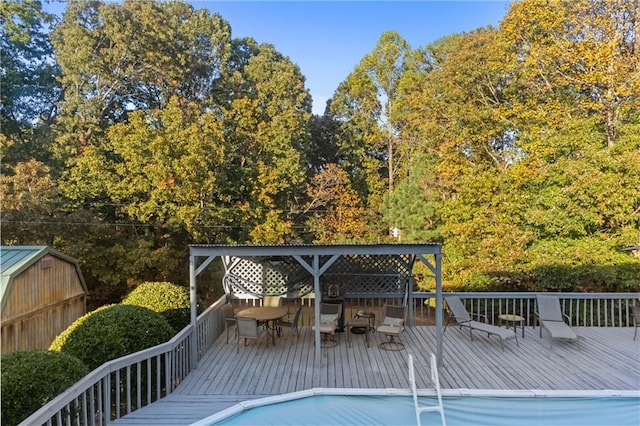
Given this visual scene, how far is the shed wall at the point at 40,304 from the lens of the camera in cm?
720

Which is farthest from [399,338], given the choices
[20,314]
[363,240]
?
[363,240]

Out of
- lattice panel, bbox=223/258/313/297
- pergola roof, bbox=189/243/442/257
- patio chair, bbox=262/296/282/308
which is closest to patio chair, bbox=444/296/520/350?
pergola roof, bbox=189/243/442/257

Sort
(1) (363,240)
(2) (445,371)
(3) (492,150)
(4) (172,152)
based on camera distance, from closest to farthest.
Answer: (2) (445,371), (4) (172,152), (3) (492,150), (1) (363,240)

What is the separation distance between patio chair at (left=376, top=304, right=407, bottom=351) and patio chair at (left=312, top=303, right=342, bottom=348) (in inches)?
32.3

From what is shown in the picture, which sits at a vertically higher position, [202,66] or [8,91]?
[202,66]

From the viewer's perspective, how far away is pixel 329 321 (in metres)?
6.98

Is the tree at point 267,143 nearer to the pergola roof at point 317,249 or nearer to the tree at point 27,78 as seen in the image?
the tree at point 27,78

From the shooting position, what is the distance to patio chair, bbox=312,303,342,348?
6654 millimetres

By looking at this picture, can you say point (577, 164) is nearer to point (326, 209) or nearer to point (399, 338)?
point (399, 338)

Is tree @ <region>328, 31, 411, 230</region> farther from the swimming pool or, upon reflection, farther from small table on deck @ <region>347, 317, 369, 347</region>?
the swimming pool

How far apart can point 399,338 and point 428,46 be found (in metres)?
17.8

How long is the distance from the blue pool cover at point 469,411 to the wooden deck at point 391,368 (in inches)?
58.0

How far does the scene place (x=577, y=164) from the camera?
35.8ft

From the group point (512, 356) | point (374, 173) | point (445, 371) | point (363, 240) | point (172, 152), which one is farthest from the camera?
Result: point (374, 173)
